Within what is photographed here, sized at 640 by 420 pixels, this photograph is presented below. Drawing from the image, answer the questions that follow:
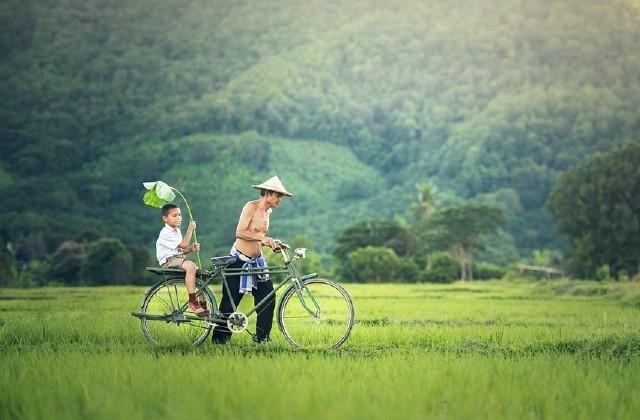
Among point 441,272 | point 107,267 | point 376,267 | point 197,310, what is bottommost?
point 441,272

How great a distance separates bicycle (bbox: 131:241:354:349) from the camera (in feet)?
29.5

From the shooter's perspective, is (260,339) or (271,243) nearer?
(271,243)

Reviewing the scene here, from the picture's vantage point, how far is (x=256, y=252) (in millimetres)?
9438

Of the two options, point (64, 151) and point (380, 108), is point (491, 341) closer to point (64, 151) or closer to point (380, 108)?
point (64, 151)

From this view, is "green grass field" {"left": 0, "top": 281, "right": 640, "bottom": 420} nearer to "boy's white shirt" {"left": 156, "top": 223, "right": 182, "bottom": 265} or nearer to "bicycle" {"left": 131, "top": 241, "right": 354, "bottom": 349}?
"bicycle" {"left": 131, "top": 241, "right": 354, "bottom": 349}

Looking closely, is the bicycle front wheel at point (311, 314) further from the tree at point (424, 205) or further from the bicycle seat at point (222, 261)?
the tree at point (424, 205)

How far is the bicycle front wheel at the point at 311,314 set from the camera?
895 cm

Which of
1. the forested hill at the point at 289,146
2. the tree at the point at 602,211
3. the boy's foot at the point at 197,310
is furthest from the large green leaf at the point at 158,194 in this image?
the forested hill at the point at 289,146

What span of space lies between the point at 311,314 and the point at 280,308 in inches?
13.1

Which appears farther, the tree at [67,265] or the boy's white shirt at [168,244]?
the tree at [67,265]

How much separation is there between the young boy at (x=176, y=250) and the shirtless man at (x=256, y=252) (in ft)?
1.31

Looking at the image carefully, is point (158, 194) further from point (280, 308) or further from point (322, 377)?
point (322, 377)

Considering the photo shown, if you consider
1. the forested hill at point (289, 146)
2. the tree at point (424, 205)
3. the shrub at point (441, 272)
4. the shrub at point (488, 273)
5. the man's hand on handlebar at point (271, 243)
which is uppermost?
the forested hill at point (289, 146)

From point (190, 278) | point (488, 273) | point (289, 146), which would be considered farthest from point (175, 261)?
point (289, 146)
